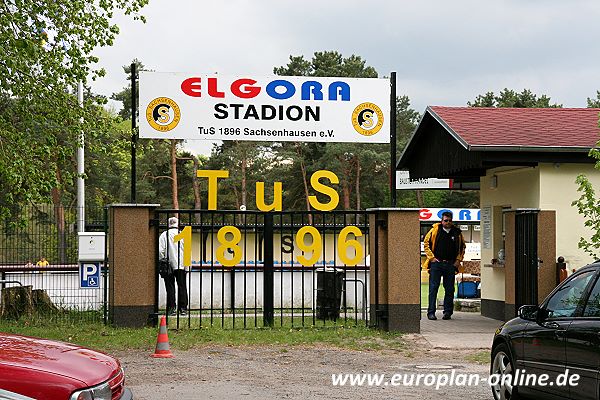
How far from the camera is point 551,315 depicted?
28.3 feet

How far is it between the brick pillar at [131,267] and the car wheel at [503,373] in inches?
291

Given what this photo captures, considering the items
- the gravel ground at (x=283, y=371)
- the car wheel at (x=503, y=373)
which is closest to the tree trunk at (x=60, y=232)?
the gravel ground at (x=283, y=371)

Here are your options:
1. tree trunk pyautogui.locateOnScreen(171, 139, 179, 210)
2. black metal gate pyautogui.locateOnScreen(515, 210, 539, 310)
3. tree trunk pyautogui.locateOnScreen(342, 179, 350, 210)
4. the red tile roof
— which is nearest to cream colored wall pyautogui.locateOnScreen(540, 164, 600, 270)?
black metal gate pyautogui.locateOnScreen(515, 210, 539, 310)

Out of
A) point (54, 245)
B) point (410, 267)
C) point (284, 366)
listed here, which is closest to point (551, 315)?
point (284, 366)

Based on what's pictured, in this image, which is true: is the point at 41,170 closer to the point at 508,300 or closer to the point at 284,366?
the point at 284,366

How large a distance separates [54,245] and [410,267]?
22.6ft

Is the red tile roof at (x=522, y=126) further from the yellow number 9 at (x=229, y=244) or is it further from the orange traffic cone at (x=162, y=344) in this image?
the orange traffic cone at (x=162, y=344)

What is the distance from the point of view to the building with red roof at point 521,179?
645 inches

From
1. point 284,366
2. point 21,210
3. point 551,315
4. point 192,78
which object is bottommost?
point 284,366

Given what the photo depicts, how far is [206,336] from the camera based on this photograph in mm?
15062

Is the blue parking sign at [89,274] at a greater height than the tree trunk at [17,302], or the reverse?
the blue parking sign at [89,274]

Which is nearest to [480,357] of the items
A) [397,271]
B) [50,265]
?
[397,271]

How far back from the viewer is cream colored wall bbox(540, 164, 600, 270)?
54.6 ft

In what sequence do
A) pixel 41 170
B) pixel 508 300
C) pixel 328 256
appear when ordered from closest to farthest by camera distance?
pixel 41 170
pixel 508 300
pixel 328 256
